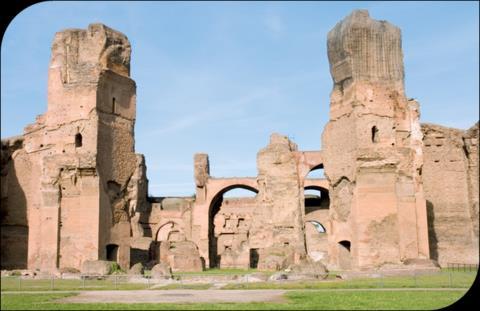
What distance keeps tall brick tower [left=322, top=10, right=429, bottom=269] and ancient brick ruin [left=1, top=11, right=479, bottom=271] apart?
0.13ft

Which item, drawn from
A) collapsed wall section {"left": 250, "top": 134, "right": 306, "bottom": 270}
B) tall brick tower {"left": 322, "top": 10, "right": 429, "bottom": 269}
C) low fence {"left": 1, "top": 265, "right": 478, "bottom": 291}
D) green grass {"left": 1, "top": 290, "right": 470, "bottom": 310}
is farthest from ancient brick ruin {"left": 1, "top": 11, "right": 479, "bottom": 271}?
green grass {"left": 1, "top": 290, "right": 470, "bottom": 310}

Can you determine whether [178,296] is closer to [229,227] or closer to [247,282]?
[247,282]

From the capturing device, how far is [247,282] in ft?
56.2

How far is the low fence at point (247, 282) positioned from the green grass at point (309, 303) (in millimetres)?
2274

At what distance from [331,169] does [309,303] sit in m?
13.0

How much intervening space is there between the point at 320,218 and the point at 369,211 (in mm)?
16529

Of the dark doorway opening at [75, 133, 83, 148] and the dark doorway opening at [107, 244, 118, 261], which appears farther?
the dark doorway opening at [107, 244, 118, 261]

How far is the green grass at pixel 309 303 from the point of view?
10336 millimetres

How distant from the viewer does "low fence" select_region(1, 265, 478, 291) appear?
15305mm

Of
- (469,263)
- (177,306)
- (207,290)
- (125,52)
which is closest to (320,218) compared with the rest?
(469,263)

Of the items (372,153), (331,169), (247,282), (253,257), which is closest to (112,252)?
(247,282)

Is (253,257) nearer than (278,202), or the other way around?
Answer: (278,202)

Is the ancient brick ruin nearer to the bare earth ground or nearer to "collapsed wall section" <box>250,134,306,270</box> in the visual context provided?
"collapsed wall section" <box>250,134,306,270</box>

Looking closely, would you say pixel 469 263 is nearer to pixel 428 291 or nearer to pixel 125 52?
pixel 428 291
